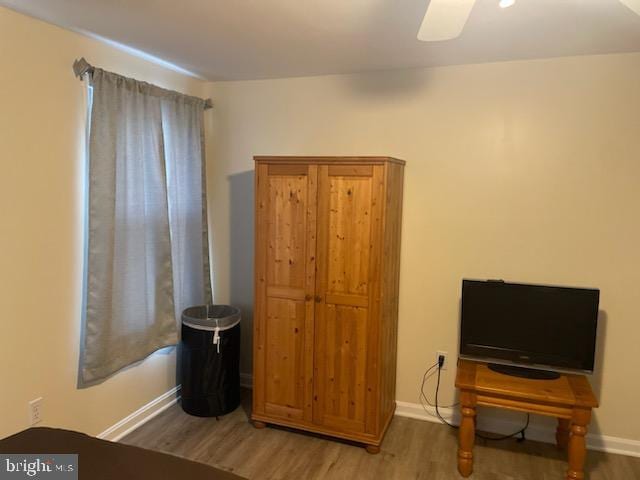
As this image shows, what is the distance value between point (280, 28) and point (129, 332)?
2037mm

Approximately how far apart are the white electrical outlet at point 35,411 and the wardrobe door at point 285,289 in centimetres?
125

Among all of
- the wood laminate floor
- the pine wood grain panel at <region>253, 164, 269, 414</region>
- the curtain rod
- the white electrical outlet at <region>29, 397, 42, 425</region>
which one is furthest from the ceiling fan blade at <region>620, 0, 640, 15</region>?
the white electrical outlet at <region>29, 397, 42, 425</region>

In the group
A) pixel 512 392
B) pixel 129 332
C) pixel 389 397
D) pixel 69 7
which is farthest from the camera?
pixel 389 397

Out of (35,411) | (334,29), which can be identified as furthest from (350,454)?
(334,29)

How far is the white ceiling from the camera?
7.18 feet

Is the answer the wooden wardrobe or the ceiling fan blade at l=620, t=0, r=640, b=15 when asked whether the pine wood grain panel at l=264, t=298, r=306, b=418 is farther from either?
the ceiling fan blade at l=620, t=0, r=640, b=15

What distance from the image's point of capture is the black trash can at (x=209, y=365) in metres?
3.35

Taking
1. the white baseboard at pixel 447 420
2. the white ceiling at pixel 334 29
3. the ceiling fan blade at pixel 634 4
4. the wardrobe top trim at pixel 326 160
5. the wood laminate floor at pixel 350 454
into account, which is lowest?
the wood laminate floor at pixel 350 454

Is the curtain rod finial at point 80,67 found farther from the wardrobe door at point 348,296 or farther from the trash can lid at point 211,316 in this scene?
the trash can lid at point 211,316

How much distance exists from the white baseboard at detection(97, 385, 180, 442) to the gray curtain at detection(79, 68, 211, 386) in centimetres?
40

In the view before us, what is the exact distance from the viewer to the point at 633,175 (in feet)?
9.53

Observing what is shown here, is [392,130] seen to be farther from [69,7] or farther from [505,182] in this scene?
[69,7]

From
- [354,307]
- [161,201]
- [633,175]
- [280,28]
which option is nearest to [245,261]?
[161,201]

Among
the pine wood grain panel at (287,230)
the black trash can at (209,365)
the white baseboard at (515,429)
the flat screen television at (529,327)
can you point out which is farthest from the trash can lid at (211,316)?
the flat screen television at (529,327)
